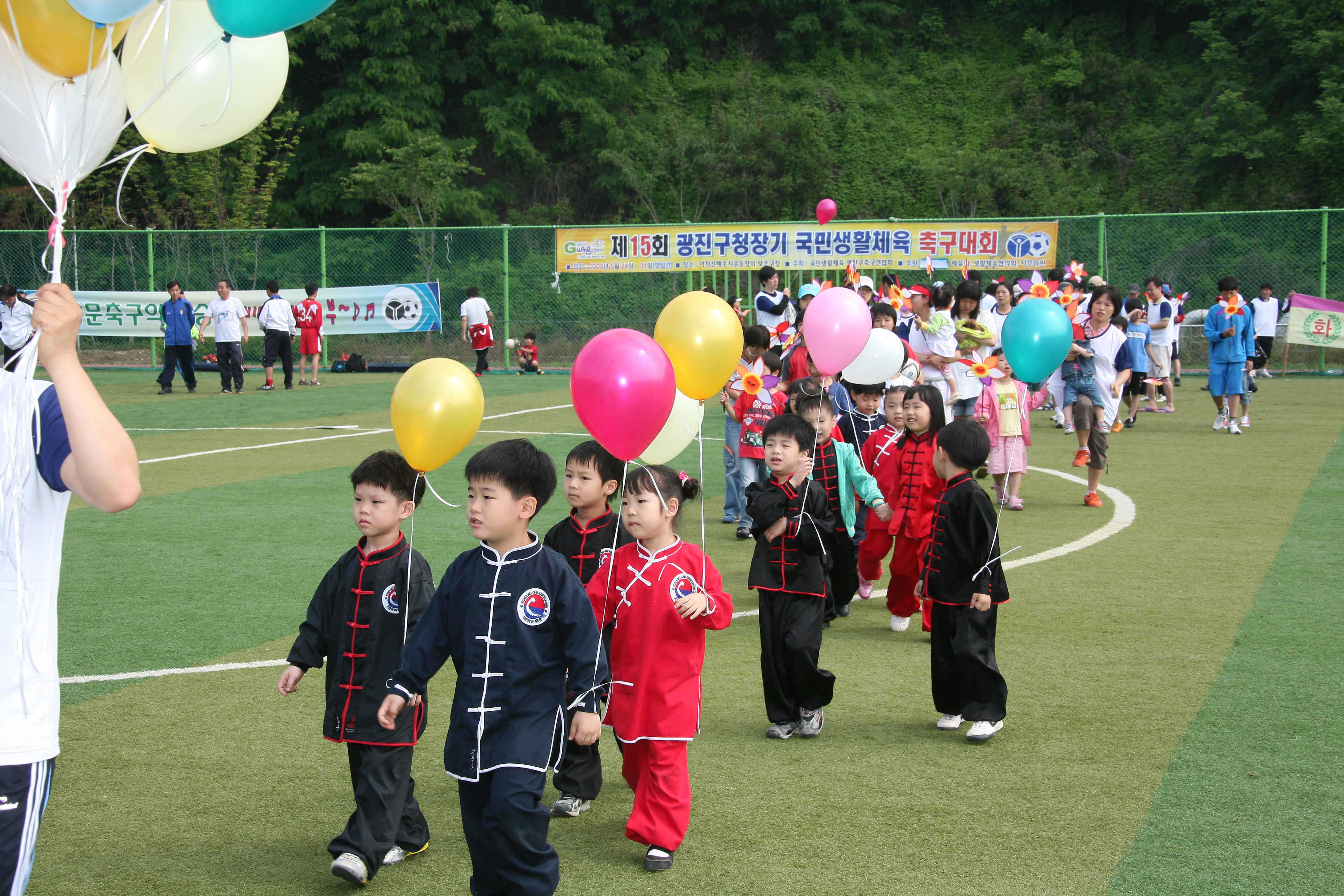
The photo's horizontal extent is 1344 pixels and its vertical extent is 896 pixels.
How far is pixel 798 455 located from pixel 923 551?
2.88ft

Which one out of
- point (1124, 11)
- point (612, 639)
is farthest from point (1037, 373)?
point (1124, 11)

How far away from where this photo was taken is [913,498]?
Answer: 698 centimetres

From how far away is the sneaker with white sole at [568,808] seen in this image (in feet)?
14.4

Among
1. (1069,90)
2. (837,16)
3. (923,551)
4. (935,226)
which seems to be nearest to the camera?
(923,551)

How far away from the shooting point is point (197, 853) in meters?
3.98

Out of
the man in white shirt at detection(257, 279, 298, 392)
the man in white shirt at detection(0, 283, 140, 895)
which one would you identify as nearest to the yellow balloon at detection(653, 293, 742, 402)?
the man in white shirt at detection(0, 283, 140, 895)

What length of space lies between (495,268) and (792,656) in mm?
21383

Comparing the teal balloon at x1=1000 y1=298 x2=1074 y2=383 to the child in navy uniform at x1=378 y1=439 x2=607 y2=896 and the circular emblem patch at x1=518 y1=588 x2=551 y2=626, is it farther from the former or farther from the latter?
the circular emblem patch at x1=518 y1=588 x2=551 y2=626

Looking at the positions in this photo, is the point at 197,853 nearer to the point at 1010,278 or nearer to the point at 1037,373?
the point at 1037,373

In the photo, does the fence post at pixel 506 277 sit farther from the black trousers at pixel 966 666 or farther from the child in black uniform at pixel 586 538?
the black trousers at pixel 966 666

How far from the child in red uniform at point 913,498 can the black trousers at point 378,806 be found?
11.7 feet

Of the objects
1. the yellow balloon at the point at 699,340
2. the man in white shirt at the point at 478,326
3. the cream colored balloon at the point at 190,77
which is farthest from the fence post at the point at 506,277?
the cream colored balloon at the point at 190,77

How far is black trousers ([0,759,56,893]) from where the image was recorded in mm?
2482

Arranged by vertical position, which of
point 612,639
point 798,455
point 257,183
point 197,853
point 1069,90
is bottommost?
point 197,853
